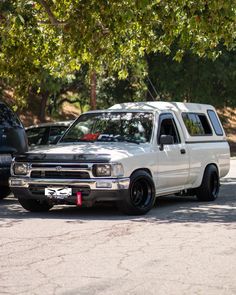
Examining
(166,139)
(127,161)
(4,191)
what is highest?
Result: (166,139)

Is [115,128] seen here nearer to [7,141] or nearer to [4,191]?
[7,141]

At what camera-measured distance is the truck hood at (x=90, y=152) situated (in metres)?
11.0

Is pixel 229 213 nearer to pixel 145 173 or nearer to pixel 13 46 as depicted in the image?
pixel 145 173

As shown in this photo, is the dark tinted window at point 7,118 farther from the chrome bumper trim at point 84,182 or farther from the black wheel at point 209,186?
the black wheel at point 209,186

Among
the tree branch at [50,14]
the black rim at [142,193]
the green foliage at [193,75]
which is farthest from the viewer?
the green foliage at [193,75]

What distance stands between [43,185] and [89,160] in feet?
2.88

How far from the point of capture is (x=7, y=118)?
14.3 meters

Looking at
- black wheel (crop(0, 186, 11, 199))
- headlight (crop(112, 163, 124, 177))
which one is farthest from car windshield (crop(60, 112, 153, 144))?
A: black wheel (crop(0, 186, 11, 199))

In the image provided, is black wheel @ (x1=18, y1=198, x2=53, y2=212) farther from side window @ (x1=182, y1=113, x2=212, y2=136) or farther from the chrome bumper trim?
side window @ (x1=182, y1=113, x2=212, y2=136)

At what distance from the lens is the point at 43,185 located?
11.2 metres

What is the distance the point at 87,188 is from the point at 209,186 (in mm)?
3453

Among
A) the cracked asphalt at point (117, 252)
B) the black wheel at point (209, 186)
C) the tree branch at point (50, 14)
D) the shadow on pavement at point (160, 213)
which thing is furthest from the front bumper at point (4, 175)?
the tree branch at point (50, 14)

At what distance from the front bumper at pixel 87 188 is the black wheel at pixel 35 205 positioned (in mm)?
509

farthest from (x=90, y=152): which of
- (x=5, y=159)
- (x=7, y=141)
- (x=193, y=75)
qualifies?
(x=193, y=75)
